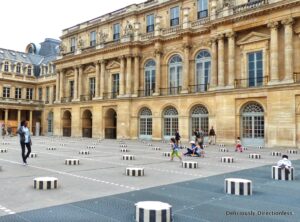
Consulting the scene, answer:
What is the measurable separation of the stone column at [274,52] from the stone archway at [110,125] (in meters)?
23.0

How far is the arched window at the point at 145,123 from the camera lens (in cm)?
3906

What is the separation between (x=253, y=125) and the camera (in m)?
29.7

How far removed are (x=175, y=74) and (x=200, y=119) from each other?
691 cm

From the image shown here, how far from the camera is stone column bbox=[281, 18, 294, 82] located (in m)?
27.3

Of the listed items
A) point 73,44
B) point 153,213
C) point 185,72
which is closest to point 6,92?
point 73,44

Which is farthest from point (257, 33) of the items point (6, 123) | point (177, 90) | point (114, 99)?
point (6, 123)

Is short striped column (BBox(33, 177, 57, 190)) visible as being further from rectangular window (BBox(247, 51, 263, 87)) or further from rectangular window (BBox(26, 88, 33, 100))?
rectangular window (BBox(26, 88, 33, 100))

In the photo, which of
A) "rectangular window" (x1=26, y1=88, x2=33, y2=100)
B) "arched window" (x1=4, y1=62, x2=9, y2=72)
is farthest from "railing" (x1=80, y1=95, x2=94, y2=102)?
"arched window" (x1=4, y1=62, x2=9, y2=72)

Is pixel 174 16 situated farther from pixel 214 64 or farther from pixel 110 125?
pixel 110 125

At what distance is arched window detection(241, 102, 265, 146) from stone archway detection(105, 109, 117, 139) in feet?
65.2

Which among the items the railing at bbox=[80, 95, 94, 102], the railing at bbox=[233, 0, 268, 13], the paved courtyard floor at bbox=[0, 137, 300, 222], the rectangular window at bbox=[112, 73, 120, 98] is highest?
the railing at bbox=[233, 0, 268, 13]

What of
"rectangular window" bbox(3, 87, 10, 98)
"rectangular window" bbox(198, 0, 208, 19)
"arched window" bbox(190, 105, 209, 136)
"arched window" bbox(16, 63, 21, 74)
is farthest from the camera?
"arched window" bbox(16, 63, 21, 74)

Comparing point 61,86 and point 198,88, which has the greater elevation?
point 61,86

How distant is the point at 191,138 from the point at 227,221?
28616mm
